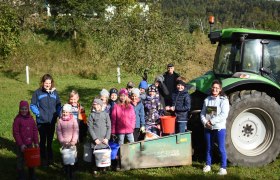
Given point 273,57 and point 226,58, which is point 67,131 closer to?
point 226,58

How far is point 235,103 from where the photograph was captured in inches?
234

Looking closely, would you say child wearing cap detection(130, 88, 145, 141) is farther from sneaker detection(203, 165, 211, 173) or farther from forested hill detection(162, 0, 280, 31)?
forested hill detection(162, 0, 280, 31)

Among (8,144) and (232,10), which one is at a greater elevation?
(232,10)

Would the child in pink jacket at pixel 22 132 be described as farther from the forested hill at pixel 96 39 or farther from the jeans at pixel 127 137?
the forested hill at pixel 96 39

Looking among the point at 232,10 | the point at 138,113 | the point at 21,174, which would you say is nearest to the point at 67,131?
the point at 21,174

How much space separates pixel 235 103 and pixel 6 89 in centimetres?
1247

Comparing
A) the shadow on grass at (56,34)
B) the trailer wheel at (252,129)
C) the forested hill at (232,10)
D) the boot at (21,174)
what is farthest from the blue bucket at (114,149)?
the forested hill at (232,10)

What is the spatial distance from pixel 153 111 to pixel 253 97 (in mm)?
1843

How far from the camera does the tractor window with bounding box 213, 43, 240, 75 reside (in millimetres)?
6398

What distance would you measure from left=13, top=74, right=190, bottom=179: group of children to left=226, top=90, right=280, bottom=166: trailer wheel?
0.90m

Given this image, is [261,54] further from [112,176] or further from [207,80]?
[112,176]

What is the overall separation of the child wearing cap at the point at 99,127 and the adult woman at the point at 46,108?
95cm

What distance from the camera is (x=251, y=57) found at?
6.23m

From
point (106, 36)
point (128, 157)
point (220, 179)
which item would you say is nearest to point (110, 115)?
point (128, 157)
